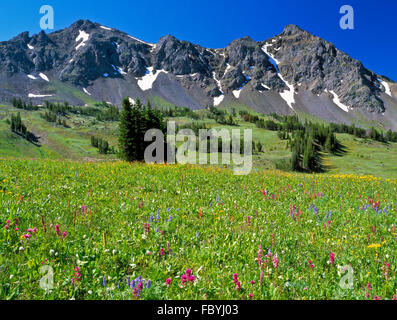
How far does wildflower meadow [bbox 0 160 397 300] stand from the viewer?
10.5 feet

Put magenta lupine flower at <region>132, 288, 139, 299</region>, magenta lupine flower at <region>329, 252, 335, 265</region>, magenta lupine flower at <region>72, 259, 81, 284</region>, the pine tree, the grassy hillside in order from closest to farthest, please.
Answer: magenta lupine flower at <region>132, 288, 139, 299</region>
magenta lupine flower at <region>72, 259, 81, 284</region>
magenta lupine flower at <region>329, 252, 335, 265</region>
the pine tree
the grassy hillside

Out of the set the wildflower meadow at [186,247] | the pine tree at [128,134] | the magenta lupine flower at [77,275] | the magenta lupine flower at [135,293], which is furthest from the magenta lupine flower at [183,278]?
the pine tree at [128,134]

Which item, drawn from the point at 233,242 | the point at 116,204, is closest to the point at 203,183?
the point at 116,204

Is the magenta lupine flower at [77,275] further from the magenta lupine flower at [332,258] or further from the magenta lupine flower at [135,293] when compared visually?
the magenta lupine flower at [332,258]

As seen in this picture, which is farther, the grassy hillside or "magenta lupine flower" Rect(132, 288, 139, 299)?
the grassy hillside

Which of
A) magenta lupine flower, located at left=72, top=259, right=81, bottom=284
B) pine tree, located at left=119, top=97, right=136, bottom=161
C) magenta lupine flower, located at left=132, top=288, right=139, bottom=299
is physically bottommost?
magenta lupine flower, located at left=132, top=288, right=139, bottom=299

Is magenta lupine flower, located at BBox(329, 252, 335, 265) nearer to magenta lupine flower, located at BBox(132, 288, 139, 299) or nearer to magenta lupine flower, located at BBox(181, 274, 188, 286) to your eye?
magenta lupine flower, located at BBox(181, 274, 188, 286)

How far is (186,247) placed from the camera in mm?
4340

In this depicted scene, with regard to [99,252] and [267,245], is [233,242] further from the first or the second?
[99,252]

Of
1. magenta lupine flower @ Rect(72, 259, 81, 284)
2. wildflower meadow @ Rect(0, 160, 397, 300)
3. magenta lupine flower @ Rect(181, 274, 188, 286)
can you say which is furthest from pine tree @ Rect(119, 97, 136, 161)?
magenta lupine flower @ Rect(181, 274, 188, 286)

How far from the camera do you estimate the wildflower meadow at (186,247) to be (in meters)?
3.21
